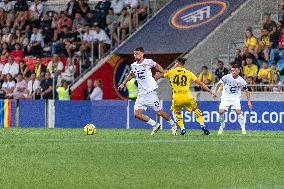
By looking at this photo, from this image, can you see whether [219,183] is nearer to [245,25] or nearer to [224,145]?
[224,145]

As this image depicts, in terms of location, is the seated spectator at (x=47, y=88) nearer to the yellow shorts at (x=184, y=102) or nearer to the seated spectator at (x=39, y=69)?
the seated spectator at (x=39, y=69)

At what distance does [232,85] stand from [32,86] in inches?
424

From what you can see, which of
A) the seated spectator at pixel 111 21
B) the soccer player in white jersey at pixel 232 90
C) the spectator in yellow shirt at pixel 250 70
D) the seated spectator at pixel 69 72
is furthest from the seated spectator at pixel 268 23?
the seated spectator at pixel 69 72

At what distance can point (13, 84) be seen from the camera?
127 ft

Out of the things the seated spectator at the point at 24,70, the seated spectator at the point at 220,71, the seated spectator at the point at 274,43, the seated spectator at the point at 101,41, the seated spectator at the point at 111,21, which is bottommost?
the seated spectator at the point at 220,71

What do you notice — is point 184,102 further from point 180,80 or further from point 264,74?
point 264,74

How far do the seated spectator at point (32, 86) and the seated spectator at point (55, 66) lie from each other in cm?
64

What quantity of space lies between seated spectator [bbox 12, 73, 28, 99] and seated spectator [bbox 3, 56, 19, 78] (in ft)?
3.25

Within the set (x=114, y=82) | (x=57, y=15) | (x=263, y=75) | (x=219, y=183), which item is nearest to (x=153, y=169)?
(x=219, y=183)

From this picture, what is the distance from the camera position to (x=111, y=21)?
1566 inches

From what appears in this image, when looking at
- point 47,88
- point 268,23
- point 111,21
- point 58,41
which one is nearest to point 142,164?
point 268,23

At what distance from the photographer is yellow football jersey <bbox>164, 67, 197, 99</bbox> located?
26.8m

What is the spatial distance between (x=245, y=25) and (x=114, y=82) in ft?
18.2

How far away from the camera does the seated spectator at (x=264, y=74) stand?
1297 inches
